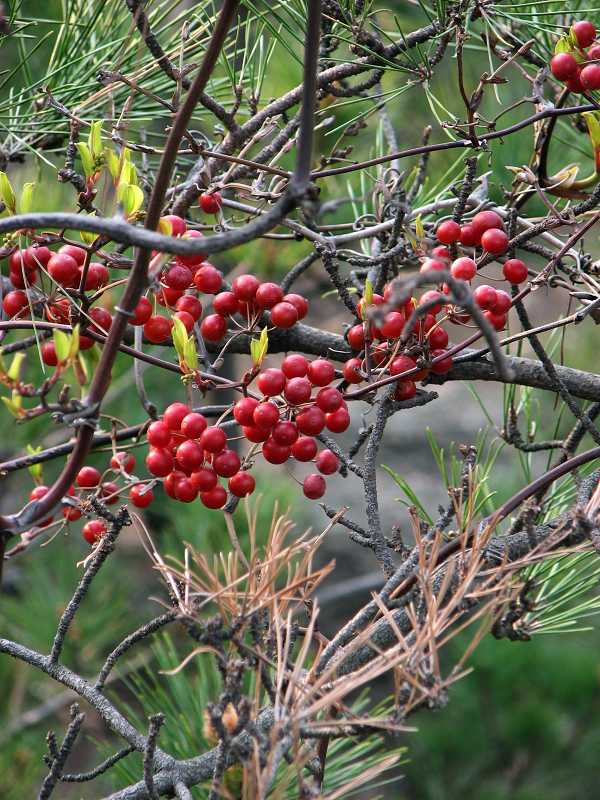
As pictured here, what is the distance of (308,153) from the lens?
29cm

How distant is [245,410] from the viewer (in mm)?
449

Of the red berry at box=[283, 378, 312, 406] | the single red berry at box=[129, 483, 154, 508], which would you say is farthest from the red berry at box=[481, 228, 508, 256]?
the single red berry at box=[129, 483, 154, 508]

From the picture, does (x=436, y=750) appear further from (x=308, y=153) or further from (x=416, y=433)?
(x=308, y=153)

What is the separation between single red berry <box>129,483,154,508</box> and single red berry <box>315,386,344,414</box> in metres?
0.10

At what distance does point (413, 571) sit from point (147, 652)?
124 cm

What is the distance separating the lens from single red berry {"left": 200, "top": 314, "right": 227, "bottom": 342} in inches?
20.1

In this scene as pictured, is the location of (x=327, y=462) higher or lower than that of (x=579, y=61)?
lower

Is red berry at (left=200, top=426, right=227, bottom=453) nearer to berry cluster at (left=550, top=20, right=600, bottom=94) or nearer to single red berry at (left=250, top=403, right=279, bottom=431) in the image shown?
single red berry at (left=250, top=403, right=279, bottom=431)

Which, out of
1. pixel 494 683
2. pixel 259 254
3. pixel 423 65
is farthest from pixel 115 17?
pixel 494 683

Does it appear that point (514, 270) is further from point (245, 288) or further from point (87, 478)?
point (87, 478)

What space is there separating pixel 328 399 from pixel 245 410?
46 mm

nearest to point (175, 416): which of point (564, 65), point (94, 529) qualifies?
point (94, 529)

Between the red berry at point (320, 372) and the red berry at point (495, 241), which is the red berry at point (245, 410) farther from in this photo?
the red berry at point (495, 241)

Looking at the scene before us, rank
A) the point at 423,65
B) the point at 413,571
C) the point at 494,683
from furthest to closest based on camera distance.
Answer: the point at 494,683, the point at 423,65, the point at 413,571
